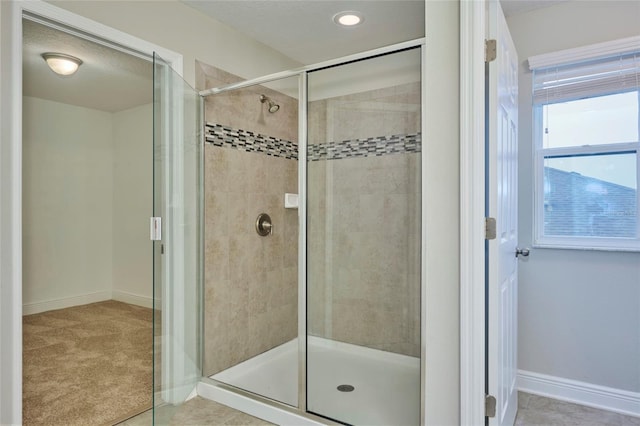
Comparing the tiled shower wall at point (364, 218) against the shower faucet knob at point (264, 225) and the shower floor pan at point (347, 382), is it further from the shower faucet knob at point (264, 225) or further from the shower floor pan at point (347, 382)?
the shower faucet knob at point (264, 225)

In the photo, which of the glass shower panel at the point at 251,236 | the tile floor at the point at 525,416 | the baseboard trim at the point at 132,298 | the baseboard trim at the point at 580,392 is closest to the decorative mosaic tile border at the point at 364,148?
the glass shower panel at the point at 251,236

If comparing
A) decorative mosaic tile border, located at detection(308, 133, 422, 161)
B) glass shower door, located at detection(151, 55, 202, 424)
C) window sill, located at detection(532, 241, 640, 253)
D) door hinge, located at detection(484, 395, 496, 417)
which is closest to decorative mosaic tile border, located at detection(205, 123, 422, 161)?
decorative mosaic tile border, located at detection(308, 133, 422, 161)

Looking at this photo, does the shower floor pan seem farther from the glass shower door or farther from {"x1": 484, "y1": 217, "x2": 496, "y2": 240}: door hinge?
{"x1": 484, "y1": 217, "x2": 496, "y2": 240}: door hinge

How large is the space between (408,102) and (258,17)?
1233 mm

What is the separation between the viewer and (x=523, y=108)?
2686 millimetres

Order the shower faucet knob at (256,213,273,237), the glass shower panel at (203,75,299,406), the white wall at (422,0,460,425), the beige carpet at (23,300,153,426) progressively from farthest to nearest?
the shower faucet knob at (256,213,273,237)
the glass shower panel at (203,75,299,406)
the beige carpet at (23,300,153,426)
the white wall at (422,0,460,425)

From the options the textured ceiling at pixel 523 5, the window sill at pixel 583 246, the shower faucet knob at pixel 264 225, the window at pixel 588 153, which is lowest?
the window sill at pixel 583 246

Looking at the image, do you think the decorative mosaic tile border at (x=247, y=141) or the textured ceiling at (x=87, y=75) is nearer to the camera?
the decorative mosaic tile border at (x=247, y=141)

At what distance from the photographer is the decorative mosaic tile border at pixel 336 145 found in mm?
2426

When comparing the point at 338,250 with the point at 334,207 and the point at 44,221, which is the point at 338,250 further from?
the point at 44,221

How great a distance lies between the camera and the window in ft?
7.85

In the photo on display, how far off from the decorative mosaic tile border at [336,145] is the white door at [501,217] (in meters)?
0.54

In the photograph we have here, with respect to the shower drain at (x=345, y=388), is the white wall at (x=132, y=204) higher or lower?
higher

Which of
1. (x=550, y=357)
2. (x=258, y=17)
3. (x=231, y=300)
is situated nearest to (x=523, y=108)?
(x=550, y=357)
